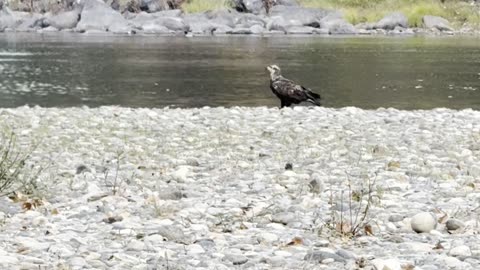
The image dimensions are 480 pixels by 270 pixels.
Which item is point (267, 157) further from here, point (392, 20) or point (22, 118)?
point (392, 20)

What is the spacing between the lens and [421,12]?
9906 centimetres

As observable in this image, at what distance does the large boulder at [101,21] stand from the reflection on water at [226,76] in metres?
32.1

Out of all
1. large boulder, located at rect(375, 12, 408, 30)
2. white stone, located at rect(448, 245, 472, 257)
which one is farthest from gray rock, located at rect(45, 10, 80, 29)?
white stone, located at rect(448, 245, 472, 257)

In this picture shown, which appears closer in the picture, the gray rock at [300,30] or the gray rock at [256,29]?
the gray rock at [256,29]

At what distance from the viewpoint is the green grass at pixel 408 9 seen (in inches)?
3895

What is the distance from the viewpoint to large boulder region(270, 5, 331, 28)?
94.3 metres

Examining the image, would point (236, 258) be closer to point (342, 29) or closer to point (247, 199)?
point (247, 199)

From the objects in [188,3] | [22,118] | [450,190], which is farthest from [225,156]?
[188,3]

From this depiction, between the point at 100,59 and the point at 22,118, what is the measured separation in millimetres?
30196

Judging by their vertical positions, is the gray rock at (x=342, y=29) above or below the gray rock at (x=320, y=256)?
below

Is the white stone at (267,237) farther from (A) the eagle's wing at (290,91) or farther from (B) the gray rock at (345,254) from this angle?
(A) the eagle's wing at (290,91)

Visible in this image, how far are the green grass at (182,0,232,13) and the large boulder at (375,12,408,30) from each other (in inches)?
857

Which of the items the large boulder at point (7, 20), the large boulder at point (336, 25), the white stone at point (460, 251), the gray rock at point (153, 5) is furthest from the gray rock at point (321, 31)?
the white stone at point (460, 251)

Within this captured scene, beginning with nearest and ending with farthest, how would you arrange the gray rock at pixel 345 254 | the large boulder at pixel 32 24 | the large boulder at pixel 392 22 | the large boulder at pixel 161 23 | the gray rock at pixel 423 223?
the gray rock at pixel 345 254 → the gray rock at pixel 423 223 → the large boulder at pixel 161 23 → the large boulder at pixel 392 22 → the large boulder at pixel 32 24
